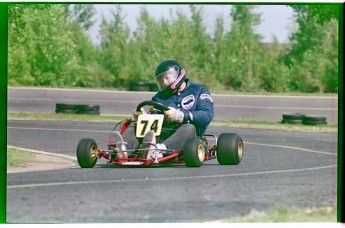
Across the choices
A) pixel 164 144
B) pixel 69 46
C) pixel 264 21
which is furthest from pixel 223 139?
pixel 69 46

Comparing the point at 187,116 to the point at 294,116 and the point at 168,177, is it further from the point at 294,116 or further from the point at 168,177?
the point at 294,116

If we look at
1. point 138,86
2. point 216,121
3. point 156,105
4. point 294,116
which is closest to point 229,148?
point 216,121

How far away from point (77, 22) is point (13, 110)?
4.99ft

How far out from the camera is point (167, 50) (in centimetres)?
1564

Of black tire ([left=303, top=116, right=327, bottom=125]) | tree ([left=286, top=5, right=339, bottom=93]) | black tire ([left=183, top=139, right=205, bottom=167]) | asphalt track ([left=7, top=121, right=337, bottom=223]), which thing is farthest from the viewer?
black tire ([left=303, top=116, right=327, bottom=125])

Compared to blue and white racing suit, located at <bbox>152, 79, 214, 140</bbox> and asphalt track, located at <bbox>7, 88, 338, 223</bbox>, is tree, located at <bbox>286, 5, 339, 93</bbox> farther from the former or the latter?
blue and white racing suit, located at <bbox>152, 79, 214, 140</bbox>

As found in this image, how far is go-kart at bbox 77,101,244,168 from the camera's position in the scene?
14312 millimetres

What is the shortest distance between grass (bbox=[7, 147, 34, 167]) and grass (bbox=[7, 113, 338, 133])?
46cm

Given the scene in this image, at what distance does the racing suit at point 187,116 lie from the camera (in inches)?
569

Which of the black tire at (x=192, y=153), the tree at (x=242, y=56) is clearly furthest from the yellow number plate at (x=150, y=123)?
the tree at (x=242, y=56)

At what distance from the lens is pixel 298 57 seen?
15.9 metres

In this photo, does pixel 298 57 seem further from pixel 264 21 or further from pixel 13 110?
pixel 13 110

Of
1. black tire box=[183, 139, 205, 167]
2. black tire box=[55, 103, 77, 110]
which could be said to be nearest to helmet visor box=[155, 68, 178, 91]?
black tire box=[183, 139, 205, 167]
